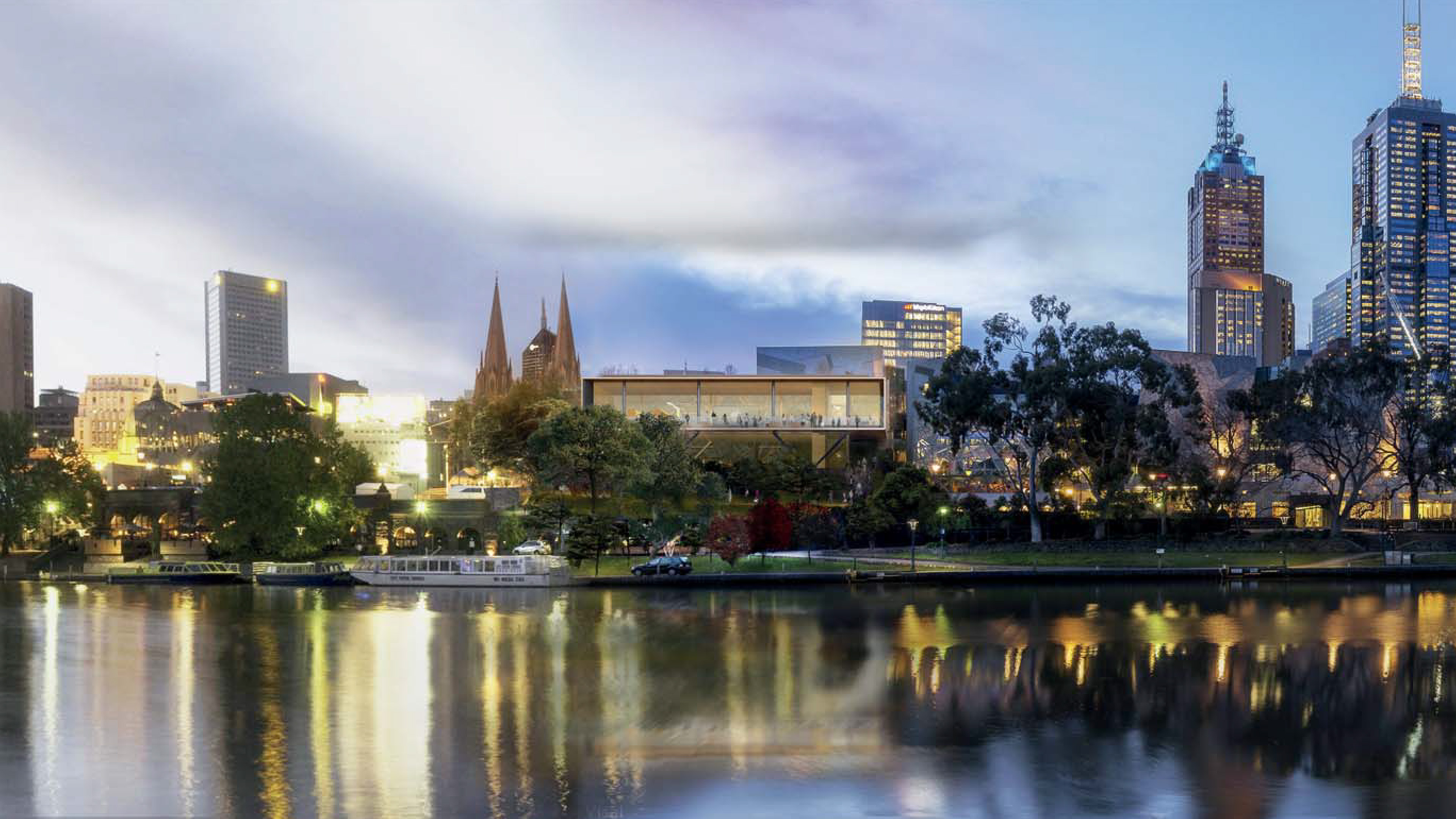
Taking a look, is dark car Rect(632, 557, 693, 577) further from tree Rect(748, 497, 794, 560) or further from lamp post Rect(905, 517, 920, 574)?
lamp post Rect(905, 517, 920, 574)

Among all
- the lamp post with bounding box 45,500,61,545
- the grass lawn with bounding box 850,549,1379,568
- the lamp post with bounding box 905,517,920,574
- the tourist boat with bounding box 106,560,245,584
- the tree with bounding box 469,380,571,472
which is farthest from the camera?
the tree with bounding box 469,380,571,472

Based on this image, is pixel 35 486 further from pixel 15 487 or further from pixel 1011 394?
pixel 1011 394

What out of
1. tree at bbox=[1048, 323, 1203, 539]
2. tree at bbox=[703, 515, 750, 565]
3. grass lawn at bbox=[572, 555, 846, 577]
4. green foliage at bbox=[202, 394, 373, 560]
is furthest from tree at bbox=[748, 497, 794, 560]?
green foliage at bbox=[202, 394, 373, 560]

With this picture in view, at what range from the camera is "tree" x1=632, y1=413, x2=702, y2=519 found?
78.5m

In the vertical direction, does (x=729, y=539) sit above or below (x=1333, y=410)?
below

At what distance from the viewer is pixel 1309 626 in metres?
46.4

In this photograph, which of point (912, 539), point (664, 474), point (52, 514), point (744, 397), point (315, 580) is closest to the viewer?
point (315, 580)

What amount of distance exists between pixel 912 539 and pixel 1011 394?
1342 centimetres

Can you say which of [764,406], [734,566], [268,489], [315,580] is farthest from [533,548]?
[764,406]

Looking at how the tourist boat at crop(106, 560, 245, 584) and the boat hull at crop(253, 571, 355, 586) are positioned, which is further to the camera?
the tourist boat at crop(106, 560, 245, 584)

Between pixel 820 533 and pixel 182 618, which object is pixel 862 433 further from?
pixel 182 618

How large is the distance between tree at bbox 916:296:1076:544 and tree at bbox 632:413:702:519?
729 inches

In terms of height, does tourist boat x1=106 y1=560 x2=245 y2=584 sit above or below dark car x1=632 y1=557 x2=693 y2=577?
below

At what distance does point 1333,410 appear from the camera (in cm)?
7306
